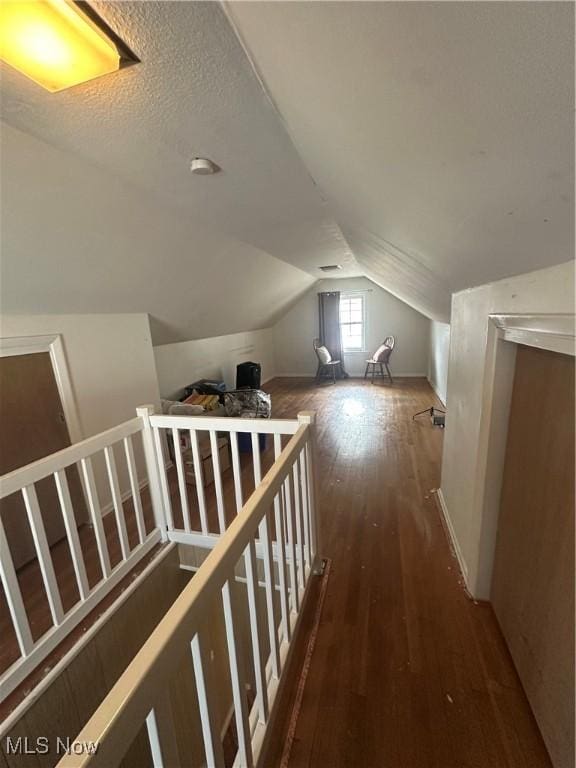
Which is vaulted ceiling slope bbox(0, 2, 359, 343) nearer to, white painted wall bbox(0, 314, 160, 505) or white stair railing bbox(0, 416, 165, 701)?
white painted wall bbox(0, 314, 160, 505)

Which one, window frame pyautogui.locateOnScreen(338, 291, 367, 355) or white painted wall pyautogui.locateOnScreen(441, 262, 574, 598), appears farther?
window frame pyautogui.locateOnScreen(338, 291, 367, 355)

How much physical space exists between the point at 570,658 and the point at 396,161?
1.55m

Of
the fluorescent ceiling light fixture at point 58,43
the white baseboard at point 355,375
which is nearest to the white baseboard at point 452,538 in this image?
the fluorescent ceiling light fixture at point 58,43

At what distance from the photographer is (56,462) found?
4.93 ft

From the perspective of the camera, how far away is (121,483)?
2896mm

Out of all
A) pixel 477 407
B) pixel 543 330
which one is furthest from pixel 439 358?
pixel 543 330

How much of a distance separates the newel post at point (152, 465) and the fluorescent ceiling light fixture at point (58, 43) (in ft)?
4.92

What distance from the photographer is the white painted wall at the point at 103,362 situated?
2297 mm

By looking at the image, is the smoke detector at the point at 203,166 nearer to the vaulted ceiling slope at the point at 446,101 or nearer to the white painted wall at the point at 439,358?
the vaulted ceiling slope at the point at 446,101

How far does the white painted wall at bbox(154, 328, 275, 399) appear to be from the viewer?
4.11 m

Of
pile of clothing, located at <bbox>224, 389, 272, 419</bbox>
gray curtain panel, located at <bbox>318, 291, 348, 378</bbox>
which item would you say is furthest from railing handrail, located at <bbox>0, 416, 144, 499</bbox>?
gray curtain panel, located at <bbox>318, 291, 348, 378</bbox>

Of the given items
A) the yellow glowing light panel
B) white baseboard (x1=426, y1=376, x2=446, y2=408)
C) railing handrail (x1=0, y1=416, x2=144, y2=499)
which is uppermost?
the yellow glowing light panel

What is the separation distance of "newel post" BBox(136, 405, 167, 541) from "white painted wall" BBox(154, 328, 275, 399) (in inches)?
81.0

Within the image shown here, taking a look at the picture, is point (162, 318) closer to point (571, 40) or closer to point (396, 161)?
Result: point (396, 161)
